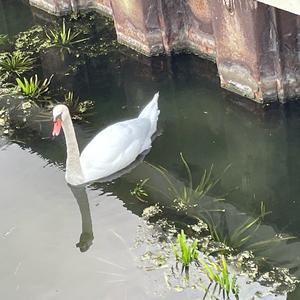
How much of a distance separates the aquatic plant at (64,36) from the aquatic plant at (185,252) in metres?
5.17

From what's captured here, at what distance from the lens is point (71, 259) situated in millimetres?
7672

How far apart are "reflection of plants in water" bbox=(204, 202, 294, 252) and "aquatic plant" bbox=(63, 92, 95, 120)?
2.63 metres

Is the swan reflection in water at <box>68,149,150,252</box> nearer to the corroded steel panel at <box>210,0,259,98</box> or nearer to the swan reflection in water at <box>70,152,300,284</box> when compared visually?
the swan reflection in water at <box>70,152,300,284</box>

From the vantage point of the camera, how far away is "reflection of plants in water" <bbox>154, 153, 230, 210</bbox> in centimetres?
813

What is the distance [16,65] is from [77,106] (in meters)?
1.48

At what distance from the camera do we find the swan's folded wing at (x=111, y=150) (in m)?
8.75

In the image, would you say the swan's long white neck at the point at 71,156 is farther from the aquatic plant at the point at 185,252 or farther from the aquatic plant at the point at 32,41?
the aquatic plant at the point at 32,41

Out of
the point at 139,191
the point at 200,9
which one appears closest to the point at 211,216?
the point at 139,191

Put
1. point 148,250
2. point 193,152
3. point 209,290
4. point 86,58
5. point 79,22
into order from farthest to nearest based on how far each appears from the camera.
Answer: point 79,22 → point 86,58 → point 193,152 → point 148,250 → point 209,290

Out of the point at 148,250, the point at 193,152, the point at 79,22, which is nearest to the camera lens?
the point at 148,250

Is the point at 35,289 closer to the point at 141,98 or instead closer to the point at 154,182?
the point at 154,182

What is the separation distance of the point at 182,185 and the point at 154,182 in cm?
30

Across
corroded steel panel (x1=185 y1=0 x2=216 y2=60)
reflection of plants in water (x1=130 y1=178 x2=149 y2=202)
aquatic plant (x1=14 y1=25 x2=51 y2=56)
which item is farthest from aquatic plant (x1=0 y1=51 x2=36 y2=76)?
reflection of plants in water (x1=130 y1=178 x2=149 y2=202)

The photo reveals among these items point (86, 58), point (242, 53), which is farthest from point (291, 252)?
point (86, 58)
